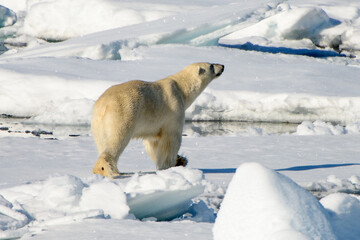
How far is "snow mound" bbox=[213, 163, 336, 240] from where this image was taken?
202 centimetres

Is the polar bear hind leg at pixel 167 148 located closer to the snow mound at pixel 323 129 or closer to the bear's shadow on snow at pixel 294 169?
the bear's shadow on snow at pixel 294 169

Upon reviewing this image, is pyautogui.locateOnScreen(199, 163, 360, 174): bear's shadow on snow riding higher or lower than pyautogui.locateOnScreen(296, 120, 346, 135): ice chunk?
higher

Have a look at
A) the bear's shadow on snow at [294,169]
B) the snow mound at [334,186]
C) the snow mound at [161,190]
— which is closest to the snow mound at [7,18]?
the bear's shadow on snow at [294,169]

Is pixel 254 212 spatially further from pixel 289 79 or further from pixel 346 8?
pixel 346 8

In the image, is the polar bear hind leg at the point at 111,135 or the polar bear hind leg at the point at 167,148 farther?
the polar bear hind leg at the point at 167,148

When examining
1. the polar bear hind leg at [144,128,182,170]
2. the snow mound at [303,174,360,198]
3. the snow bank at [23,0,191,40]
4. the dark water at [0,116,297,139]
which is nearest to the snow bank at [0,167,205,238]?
the polar bear hind leg at [144,128,182,170]

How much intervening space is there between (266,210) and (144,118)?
8.14 ft

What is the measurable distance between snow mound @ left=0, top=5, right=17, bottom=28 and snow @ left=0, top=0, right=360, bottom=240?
105mm

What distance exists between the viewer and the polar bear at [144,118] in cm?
421

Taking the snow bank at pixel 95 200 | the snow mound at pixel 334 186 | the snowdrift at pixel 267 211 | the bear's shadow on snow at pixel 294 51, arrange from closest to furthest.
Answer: the snowdrift at pixel 267 211 → the snow bank at pixel 95 200 → the snow mound at pixel 334 186 → the bear's shadow on snow at pixel 294 51

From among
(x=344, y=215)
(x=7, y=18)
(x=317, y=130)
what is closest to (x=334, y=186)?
(x=344, y=215)

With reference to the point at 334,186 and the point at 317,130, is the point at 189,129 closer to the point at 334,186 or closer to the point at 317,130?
the point at 317,130

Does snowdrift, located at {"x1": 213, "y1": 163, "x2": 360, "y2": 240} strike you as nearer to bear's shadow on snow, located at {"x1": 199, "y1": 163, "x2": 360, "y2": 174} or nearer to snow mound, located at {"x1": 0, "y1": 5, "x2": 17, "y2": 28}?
bear's shadow on snow, located at {"x1": 199, "y1": 163, "x2": 360, "y2": 174}

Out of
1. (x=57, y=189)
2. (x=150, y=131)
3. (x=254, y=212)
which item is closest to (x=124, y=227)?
(x=57, y=189)
